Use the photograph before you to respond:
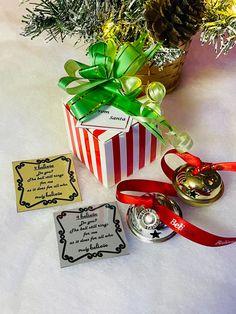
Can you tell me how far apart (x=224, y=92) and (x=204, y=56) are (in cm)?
12

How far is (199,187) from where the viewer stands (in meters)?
0.67

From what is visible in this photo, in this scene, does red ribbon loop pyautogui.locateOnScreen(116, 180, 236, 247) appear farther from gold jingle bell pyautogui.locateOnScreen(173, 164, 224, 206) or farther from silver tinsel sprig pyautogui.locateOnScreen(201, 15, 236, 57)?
silver tinsel sprig pyautogui.locateOnScreen(201, 15, 236, 57)

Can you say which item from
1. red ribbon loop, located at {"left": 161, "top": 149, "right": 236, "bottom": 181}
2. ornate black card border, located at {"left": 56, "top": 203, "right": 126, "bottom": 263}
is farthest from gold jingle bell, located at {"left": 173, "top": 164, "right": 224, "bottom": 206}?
ornate black card border, located at {"left": 56, "top": 203, "right": 126, "bottom": 263}

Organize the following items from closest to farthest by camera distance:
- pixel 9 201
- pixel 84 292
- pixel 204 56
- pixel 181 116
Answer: pixel 84 292 → pixel 9 201 → pixel 181 116 → pixel 204 56

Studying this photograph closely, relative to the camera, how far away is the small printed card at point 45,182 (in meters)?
0.69

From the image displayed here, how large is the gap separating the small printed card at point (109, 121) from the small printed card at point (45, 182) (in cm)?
10

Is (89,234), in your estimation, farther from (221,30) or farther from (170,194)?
Result: (221,30)

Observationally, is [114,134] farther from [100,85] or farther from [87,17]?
[87,17]

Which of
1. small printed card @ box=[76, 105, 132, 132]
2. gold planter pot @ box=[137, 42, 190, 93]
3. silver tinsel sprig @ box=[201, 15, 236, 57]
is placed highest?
silver tinsel sprig @ box=[201, 15, 236, 57]

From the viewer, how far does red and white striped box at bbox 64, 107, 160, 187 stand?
0.66 metres

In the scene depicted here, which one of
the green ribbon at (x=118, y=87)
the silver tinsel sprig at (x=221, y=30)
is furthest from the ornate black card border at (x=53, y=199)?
the silver tinsel sprig at (x=221, y=30)

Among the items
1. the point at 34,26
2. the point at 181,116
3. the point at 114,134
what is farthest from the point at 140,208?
the point at 34,26

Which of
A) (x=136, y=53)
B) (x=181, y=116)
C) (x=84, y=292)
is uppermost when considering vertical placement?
(x=136, y=53)

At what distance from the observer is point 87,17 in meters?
0.71
